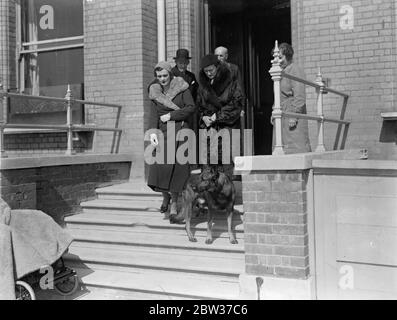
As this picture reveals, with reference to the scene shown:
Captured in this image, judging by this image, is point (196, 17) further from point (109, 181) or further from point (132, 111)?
point (109, 181)

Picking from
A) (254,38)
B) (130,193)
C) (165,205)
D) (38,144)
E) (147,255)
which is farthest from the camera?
(254,38)

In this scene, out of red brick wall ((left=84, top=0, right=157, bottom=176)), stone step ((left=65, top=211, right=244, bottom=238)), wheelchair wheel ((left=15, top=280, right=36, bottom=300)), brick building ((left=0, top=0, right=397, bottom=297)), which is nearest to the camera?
wheelchair wheel ((left=15, top=280, right=36, bottom=300))

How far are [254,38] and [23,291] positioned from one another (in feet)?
19.6

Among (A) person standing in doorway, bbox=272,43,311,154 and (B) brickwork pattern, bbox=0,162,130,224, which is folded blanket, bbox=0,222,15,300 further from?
(A) person standing in doorway, bbox=272,43,311,154

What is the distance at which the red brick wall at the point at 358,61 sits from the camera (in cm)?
602

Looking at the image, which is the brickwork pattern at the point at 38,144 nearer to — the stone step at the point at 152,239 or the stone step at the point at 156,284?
the stone step at the point at 152,239

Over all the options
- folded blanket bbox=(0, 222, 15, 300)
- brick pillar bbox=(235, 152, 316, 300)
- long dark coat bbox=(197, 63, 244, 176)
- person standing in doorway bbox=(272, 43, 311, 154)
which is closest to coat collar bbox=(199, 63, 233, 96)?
long dark coat bbox=(197, 63, 244, 176)

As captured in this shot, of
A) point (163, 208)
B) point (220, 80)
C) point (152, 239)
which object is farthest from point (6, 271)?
point (220, 80)

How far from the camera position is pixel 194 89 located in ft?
20.2

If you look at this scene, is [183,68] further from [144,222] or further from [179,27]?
[144,222]

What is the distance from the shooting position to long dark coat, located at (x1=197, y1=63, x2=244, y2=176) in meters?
5.26

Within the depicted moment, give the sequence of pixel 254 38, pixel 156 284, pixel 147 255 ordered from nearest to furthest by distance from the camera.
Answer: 1. pixel 156 284
2. pixel 147 255
3. pixel 254 38

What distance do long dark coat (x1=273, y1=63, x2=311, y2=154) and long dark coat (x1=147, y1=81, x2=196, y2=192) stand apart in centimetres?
108

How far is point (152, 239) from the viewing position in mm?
5426
